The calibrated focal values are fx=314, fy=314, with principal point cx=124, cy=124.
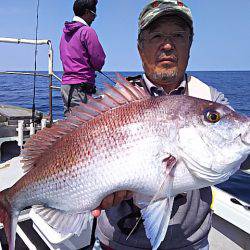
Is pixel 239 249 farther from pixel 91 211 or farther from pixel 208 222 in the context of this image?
pixel 91 211

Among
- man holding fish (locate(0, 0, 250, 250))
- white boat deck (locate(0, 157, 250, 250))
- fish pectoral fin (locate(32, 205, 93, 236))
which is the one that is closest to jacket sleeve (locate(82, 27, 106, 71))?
white boat deck (locate(0, 157, 250, 250))

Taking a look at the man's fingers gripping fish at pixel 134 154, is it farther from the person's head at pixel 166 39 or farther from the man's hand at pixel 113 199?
the person's head at pixel 166 39

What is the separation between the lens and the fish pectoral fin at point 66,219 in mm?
1655

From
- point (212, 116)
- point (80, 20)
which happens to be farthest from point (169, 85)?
point (80, 20)

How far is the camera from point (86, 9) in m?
4.50

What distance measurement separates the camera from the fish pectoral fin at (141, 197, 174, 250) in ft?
4.63

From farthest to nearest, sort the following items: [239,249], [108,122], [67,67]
Result: 1. [67,67]
2. [239,249]
3. [108,122]

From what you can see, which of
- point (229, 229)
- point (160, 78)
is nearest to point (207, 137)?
point (160, 78)

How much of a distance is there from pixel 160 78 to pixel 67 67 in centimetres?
291

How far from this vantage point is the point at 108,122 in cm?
154

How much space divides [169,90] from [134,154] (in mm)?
724

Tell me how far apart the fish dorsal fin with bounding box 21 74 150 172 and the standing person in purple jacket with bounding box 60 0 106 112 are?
2.78 m

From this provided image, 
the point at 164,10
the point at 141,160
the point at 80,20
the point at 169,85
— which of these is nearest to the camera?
the point at 141,160

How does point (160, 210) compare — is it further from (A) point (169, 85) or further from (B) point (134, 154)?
(A) point (169, 85)
